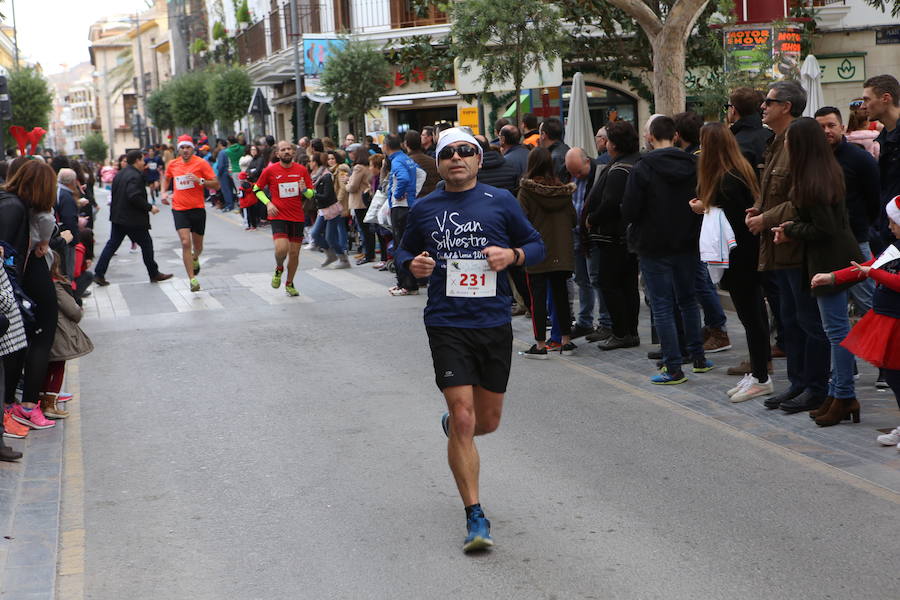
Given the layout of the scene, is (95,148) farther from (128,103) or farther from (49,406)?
(49,406)

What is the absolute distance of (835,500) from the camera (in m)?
5.68

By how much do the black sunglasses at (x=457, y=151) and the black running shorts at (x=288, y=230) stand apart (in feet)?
30.3

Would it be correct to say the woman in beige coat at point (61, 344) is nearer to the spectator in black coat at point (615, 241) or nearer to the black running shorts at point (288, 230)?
the spectator in black coat at point (615, 241)

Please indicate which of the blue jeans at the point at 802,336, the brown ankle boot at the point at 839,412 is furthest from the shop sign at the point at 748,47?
the brown ankle boot at the point at 839,412

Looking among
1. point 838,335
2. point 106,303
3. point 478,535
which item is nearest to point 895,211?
point 838,335

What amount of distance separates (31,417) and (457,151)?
4.12 meters

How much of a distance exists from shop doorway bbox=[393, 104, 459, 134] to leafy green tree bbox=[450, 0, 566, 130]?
13529mm

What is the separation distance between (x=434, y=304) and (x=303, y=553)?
4.24 ft

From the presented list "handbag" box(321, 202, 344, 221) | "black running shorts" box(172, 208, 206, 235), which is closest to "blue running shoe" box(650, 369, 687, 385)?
"black running shorts" box(172, 208, 206, 235)

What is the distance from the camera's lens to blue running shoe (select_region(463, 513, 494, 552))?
16.6 feet

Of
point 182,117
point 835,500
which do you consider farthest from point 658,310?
point 182,117

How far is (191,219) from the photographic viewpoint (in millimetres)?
15250

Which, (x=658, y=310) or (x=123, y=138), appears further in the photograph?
(x=123, y=138)

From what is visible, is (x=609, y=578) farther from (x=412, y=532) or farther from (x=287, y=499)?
(x=287, y=499)
